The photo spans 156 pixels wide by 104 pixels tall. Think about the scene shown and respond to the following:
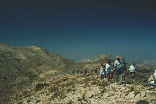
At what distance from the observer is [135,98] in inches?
313

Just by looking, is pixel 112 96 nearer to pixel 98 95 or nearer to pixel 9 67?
pixel 98 95

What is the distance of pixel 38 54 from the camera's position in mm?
102312

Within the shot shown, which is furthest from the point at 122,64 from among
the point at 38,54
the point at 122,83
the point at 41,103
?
the point at 38,54

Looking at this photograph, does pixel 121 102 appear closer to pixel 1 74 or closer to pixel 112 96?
pixel 112 96

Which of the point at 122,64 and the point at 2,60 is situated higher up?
the point at 2,60

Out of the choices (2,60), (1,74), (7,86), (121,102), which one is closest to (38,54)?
(2,60)

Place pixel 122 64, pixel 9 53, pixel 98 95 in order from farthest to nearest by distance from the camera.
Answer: pixel 9 53
pixel 122 64
pixel 98 95

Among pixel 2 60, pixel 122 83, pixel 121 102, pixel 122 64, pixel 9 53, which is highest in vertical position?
pixel 9 53

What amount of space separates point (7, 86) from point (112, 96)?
49.7 metres

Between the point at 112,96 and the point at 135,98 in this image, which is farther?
the point at 112,96

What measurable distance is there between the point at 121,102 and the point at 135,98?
997mm

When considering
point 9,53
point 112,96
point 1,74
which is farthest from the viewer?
point 9,53

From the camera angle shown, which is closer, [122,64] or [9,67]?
[122,64]

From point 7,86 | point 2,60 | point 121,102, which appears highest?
point 2,60
